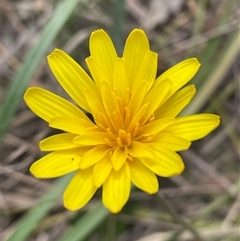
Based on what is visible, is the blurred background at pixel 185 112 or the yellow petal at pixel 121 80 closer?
the yellow petal at pixel 121 80

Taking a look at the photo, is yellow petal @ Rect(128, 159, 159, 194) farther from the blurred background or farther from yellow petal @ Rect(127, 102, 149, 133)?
the blurred background

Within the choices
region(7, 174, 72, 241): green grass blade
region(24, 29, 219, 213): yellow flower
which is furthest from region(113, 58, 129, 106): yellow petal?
region(7, 174, 72, 241): green grass blade

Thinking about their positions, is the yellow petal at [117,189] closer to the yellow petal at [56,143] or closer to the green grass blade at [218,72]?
the yellow petal at [56,143]

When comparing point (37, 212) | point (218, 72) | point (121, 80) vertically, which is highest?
point (121, 80)

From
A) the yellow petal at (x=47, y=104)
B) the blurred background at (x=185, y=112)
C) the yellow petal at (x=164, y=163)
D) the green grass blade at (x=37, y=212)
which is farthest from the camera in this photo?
the blurred background at (x=185, y=112)

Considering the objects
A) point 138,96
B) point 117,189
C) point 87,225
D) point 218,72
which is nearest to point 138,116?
point 138,96

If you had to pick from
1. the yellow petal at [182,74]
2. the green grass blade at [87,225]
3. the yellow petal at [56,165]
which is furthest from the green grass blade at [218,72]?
the yellow petal at [56,165]

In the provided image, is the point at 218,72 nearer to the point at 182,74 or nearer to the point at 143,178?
the point at 182,74
